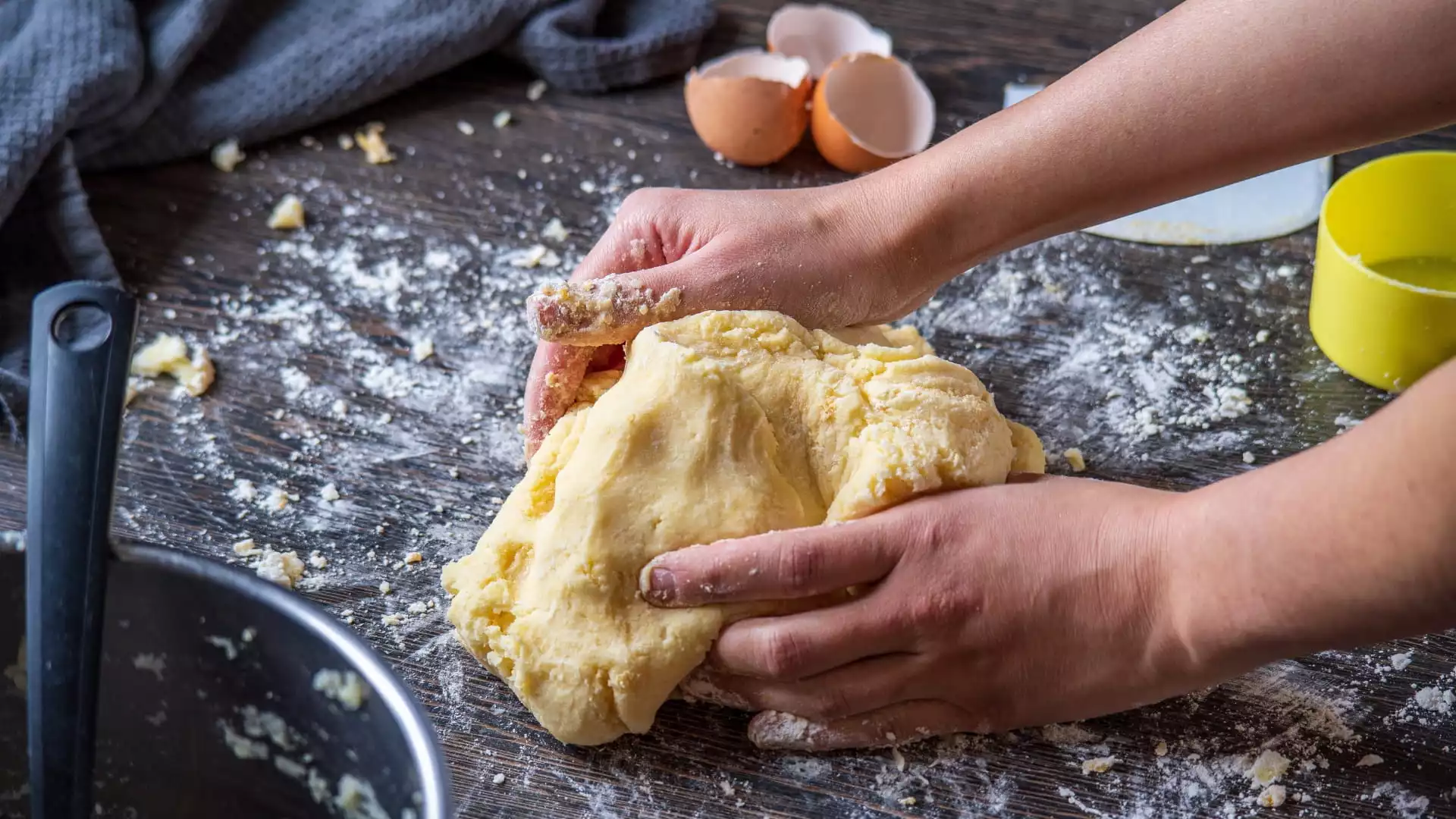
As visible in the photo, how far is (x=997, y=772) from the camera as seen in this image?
125 centimetres

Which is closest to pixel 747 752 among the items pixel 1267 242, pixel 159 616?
pixel 159 616

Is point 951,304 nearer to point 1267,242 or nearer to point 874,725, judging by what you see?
point 1267,242

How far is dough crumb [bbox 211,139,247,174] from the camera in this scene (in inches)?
80.1

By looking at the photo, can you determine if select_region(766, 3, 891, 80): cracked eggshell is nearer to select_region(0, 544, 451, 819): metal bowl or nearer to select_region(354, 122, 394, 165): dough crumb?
select_region(354, 122, 394, 165): dough crumb

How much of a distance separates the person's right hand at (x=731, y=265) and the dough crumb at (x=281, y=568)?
12.9 inches

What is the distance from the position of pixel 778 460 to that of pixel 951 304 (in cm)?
62

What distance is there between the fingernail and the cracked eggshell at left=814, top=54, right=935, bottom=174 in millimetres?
1031

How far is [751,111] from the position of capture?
6.43ft

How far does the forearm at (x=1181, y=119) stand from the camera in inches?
49.0

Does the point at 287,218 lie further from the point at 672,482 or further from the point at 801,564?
the point at 801,564

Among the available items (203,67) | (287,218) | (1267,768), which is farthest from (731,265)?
(203,67)

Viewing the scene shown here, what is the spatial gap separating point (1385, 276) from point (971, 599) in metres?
0.94

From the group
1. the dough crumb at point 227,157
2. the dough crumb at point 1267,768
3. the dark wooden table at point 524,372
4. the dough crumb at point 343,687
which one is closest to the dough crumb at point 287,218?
the dark wooden table at point 524,372

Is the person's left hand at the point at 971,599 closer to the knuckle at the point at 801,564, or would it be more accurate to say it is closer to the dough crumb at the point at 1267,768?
the knuckle at the point at 801,564
